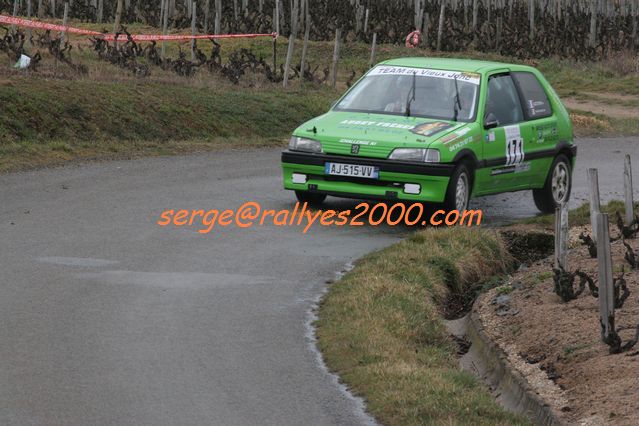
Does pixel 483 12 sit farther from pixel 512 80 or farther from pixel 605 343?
pixel 605 343

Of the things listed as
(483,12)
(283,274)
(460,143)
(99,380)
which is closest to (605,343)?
(99,380)

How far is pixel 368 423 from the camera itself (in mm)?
7352

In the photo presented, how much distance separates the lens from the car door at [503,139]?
14.9 meters

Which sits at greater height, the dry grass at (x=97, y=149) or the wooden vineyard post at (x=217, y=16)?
the wooden vineyard post at (x=217, y=16)

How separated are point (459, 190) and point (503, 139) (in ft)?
3.67

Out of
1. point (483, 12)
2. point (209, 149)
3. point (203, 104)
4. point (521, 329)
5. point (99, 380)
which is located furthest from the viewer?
point (483, 12)

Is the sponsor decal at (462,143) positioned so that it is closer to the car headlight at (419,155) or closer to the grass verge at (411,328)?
the car headlight at (419,155)

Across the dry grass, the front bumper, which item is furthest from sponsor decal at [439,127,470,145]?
the dry grass

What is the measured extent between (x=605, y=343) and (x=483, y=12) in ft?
159

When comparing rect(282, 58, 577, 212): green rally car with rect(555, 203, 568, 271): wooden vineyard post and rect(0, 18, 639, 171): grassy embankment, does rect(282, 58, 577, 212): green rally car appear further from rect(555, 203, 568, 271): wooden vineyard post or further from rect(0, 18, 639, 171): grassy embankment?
rect(0, 18, 639, 171): grassy embankment

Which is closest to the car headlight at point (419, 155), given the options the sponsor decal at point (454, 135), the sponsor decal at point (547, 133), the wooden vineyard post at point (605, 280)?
the sponsor decal at point (454, 135)

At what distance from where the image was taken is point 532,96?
16109mm

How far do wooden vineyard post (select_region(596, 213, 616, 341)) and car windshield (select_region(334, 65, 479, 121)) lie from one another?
649 cm

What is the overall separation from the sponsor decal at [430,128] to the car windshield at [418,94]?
0.26 meters
